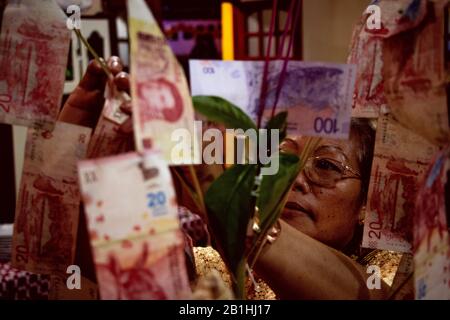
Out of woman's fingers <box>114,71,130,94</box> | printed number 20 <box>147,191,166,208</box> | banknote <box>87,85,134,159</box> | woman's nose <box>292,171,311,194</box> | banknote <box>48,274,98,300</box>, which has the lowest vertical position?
banknote <box>48,274,98,300</box>

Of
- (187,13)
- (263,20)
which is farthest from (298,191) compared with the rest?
(187,13)

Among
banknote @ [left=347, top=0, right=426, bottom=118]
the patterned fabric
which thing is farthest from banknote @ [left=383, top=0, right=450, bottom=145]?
the patterned fabric

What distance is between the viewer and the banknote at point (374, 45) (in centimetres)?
85

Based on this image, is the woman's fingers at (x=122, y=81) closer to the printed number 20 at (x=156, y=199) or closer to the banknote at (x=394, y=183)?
the printed number 20 at (x=156, y=199)

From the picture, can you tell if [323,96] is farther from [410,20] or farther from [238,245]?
[238,245]

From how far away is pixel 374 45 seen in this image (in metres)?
0.96

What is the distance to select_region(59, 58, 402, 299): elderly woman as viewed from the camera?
1.01 metres

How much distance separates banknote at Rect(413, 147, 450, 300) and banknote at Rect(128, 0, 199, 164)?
0.41 m

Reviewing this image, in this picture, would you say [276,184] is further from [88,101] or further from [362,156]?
[362,156]

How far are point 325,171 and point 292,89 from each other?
2.18ft

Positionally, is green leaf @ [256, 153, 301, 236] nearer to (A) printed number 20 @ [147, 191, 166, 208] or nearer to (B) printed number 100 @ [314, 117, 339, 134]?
(B) printed number 100 @ [314, 117, 339, 134]

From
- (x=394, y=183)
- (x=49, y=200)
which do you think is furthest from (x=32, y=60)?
(x=394, y=183)

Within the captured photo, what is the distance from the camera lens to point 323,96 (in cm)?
86

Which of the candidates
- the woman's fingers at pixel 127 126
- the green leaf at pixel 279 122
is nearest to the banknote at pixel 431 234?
the green leaf at pixel 279 122
